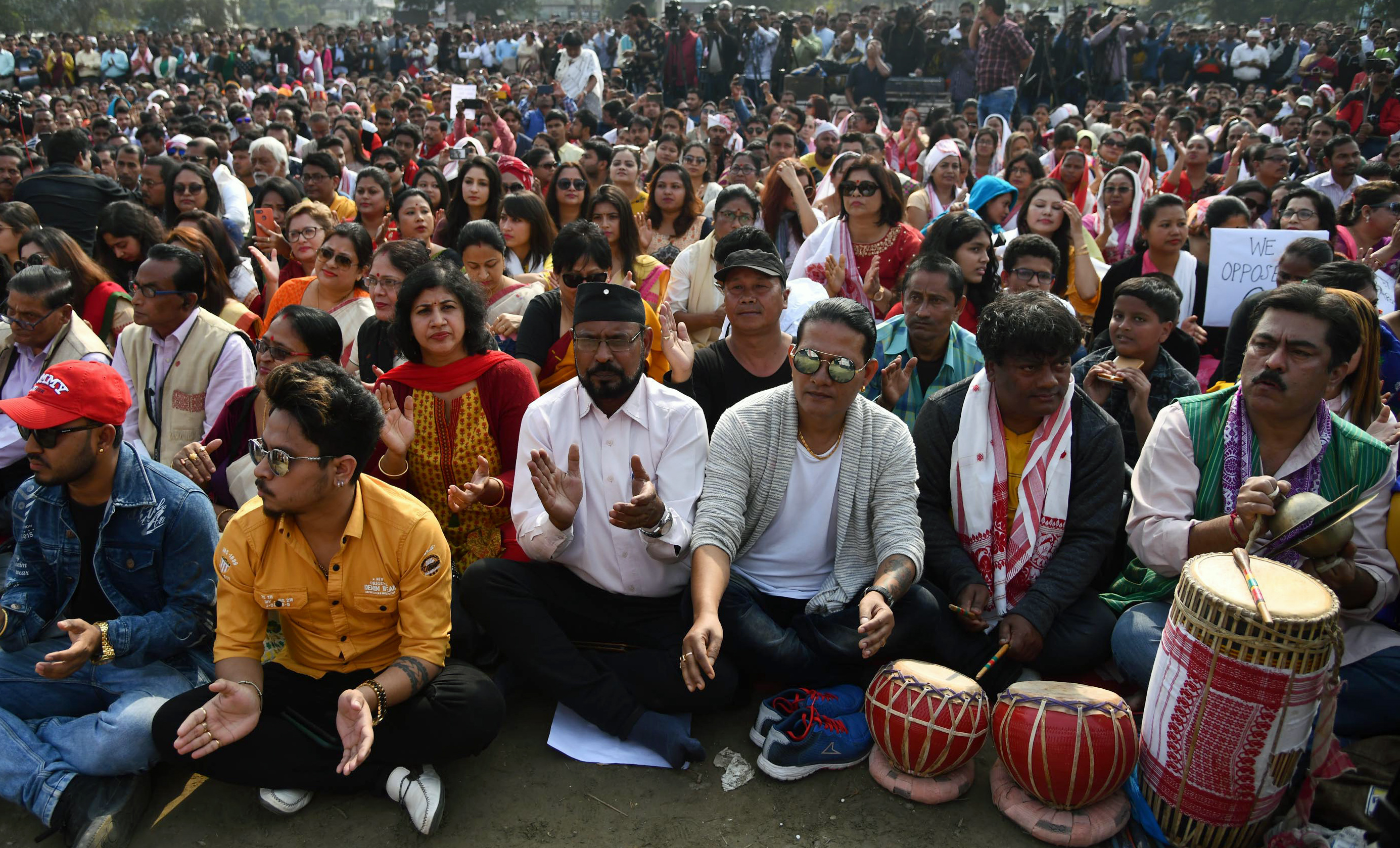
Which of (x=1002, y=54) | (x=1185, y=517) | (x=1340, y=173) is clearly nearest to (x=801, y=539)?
(x=1185, y=517)

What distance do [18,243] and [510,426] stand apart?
440cm

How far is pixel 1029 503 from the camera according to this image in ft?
11.9

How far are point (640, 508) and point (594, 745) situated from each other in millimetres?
905

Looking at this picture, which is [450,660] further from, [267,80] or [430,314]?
[267,80]

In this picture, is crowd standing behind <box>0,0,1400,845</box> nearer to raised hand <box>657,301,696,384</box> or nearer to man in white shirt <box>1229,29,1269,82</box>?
raised hand <box>657,301,696,384</box>

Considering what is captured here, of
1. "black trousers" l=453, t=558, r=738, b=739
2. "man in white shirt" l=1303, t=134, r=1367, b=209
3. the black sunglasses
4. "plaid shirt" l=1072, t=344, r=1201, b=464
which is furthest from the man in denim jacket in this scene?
"man in white shirt" l=1303, t=134, r=1367, b=209

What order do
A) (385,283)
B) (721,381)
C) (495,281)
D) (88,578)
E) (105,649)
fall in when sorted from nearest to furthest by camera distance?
(105,649)
(88,578)
(721,381)
(385,283)
(495,281)

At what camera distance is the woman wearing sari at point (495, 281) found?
18.4ft

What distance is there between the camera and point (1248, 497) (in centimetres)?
304

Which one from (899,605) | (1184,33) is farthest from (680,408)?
(1184,33)

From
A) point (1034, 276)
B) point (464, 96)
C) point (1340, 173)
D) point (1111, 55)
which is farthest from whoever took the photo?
point (1111, 55)

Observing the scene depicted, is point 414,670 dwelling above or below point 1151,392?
below

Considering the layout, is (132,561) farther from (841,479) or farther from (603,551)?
(841,479)

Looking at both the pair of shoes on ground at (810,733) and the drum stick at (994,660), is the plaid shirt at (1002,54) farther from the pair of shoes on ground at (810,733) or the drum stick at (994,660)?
the pair of shoes on ground at (810,733)
